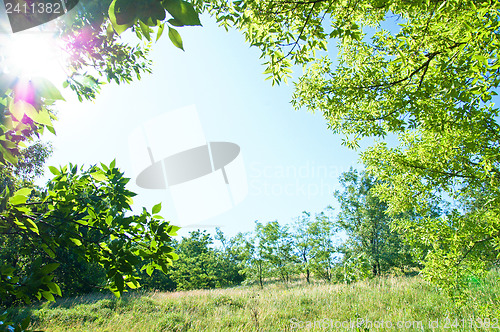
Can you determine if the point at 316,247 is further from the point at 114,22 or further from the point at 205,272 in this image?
the point at 114,22

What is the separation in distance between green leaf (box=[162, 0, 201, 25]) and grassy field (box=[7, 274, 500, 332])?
6883 millimetres

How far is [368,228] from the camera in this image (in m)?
25.3

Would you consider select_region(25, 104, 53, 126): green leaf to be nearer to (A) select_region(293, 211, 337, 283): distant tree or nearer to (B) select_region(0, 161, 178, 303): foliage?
(B) select_region(0, 161, 178, 303): foliage

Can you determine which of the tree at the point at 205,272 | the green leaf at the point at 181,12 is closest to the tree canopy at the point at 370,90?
the green leaf at the point at 181,12

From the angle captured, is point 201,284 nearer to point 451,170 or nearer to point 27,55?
point 451,170

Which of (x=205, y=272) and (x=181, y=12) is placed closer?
(x=181, y=12)

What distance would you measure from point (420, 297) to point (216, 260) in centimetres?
1875

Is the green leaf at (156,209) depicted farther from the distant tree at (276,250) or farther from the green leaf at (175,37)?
the distant tree at (276,250)

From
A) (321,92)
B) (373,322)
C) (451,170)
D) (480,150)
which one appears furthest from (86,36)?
(373,322)

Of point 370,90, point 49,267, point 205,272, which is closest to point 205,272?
point 205,272

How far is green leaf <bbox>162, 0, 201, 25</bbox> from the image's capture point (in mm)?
645

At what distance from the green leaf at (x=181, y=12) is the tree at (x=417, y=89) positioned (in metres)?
2.10

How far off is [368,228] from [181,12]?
28.7 metres

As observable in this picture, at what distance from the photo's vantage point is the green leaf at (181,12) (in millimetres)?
645
